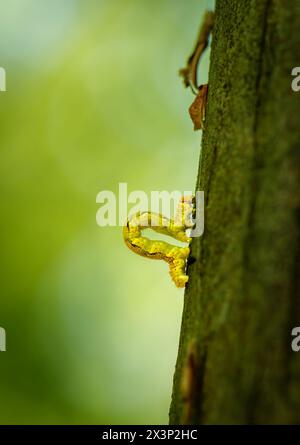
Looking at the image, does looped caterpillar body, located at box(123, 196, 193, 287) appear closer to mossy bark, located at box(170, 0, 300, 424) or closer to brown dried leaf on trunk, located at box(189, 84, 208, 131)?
mossy bark, located at box(170, 0, 300, 424)

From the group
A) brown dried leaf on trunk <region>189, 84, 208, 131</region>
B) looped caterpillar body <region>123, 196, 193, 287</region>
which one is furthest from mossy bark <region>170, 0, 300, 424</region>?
brown dried leaf on trunk <region>189, 84, 208, 131</region>

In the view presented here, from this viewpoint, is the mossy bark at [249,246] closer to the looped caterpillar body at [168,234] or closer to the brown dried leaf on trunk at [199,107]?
the looped caterpillar body at [168,234]

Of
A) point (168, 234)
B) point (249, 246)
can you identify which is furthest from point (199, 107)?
point (249, 246)

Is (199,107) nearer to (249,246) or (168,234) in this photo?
(168,234)
